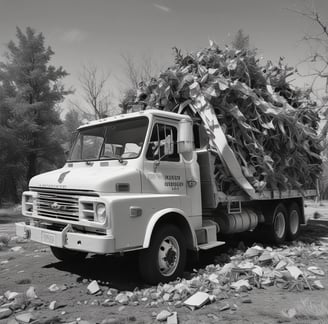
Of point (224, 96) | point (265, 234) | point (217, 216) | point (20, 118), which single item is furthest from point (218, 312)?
point (20, 118)

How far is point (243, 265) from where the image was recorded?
6.02 metres

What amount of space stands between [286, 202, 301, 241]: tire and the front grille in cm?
597

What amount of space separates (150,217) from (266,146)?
384 centimetres

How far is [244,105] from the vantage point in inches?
297

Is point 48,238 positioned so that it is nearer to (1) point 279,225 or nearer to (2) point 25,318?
(2) point 25,318

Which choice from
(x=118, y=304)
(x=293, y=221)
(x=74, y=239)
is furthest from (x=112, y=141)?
(x=293, y=221)

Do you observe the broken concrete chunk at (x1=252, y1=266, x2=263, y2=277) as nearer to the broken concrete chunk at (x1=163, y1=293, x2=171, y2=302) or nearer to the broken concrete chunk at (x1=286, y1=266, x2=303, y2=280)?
the broken concrete chunk at (x1=286, y1=266, x2=303, y2=280)

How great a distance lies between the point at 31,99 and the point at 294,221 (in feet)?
63.0

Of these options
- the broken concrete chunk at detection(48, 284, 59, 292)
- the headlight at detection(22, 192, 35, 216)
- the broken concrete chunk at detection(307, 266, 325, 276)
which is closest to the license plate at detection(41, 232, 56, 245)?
the broken concrete chunk at detection(48, 284, 59, 292)

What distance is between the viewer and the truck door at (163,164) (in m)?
5.64

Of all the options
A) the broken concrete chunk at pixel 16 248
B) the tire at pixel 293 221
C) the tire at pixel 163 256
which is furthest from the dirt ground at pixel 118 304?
the tire at pixel 293 221

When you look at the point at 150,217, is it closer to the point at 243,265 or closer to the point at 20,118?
the point at 243,265

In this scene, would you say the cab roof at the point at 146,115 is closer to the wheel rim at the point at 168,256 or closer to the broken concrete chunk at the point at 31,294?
the wheel rim at the point at 168,256

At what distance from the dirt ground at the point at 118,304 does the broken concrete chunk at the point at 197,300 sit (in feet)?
0.21
